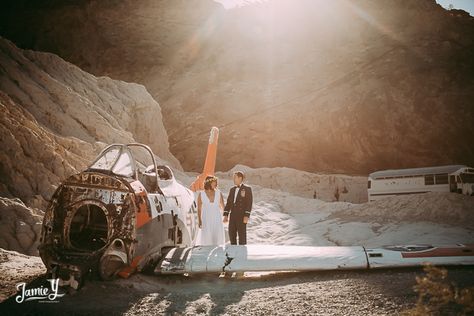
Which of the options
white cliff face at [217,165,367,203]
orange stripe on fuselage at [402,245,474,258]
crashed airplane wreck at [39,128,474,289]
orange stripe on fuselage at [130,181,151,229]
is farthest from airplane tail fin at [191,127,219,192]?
white cliff face at [217,165,367,203]

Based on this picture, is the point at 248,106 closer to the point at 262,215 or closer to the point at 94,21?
the point at 262,215

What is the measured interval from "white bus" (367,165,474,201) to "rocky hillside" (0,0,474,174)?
1400 cm

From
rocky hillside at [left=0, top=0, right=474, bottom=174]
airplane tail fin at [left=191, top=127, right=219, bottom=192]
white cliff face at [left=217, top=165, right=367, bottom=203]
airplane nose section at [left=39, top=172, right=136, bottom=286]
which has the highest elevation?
rocky hillside at [left=0, top=0, right=474, bottom=174]

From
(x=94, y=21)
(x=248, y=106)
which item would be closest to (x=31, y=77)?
(x=248, y=106)

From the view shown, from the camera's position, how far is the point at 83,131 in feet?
44.2

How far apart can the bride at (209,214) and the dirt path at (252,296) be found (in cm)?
167

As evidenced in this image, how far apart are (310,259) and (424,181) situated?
15934mm

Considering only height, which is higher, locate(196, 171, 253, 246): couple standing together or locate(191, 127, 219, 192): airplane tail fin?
locate(191, 127, 219, 192): airplane tail fin

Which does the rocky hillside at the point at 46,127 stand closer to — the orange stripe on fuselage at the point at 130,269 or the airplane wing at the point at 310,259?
the orange stripe on fuselage at the point at 130,269

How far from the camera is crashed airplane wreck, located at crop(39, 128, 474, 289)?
450 centimetres

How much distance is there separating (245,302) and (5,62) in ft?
43.2

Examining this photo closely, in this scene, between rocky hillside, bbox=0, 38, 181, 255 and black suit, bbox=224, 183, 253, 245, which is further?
rocky hillside, bbox=0, 38, 181, 255

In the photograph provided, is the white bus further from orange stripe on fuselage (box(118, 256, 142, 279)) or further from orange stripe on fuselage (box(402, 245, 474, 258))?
orange stripe on fuselage (box(118, 256, 142, 279))

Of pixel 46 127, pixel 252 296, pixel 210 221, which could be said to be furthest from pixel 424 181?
pixel 46 127
